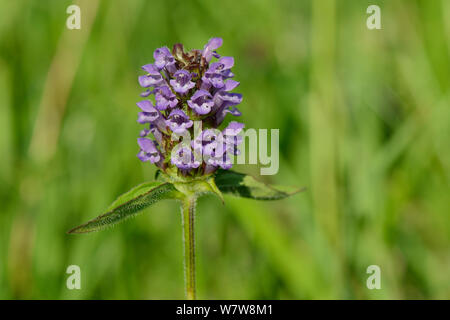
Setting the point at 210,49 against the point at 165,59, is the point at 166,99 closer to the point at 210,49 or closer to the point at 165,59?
the point at 165,59

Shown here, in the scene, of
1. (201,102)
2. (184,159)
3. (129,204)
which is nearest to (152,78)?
(201,102)

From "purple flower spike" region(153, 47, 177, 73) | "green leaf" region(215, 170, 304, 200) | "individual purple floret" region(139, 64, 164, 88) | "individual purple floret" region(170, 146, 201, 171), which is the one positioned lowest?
"green leaf" region(215, 170, 304, 200)

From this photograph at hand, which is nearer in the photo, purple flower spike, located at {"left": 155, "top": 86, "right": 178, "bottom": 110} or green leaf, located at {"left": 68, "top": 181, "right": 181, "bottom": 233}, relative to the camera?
green leaf, located at {"left": 68, "top": 181, "right": 181, "bottom": 233}

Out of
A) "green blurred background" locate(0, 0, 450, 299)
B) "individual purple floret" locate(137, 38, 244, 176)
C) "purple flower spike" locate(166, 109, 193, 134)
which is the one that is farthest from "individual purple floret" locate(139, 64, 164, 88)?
"green blurred background" locate(0, 0, 450, 299)

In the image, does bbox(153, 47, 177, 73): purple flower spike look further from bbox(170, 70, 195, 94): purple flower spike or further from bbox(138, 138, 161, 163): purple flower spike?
bbox(138, 138, 161, 163): purple flower spike

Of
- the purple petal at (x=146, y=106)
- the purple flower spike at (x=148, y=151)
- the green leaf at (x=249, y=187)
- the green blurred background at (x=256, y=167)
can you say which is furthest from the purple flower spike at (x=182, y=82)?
the green blurred background at (x=256, y=167)
